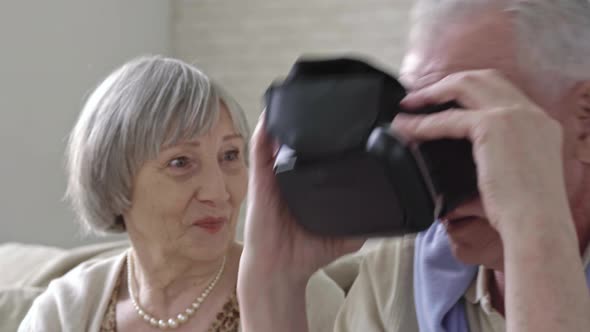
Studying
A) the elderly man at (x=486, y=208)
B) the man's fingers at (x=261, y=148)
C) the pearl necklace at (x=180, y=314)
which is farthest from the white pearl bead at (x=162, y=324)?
the man's fingers at (x=261, y=148)

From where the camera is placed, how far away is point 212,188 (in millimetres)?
1411

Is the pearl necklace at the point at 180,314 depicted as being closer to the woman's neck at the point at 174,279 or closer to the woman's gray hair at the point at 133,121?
the woman's neck at the point at 174,279

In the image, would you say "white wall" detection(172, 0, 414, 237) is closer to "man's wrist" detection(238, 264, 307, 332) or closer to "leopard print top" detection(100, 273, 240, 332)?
"leopard print top" detection(100, 273, 240, 332)

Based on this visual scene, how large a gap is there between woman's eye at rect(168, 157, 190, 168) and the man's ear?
2.35ft

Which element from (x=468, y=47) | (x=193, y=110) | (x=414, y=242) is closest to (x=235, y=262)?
(x=193, y=110)

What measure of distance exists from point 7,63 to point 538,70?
1.70 meters

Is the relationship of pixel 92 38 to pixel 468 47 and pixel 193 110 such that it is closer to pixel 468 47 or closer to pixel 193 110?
pixel 193 110

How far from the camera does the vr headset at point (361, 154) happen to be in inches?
28.3

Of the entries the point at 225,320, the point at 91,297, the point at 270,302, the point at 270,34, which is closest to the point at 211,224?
the point at 225,320

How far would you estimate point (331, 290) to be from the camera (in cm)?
145

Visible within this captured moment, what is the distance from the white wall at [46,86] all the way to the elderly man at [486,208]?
1.38m

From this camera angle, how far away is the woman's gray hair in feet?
4.64

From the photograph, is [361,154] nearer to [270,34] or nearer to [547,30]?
[547,30]

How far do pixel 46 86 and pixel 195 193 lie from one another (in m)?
1.08
